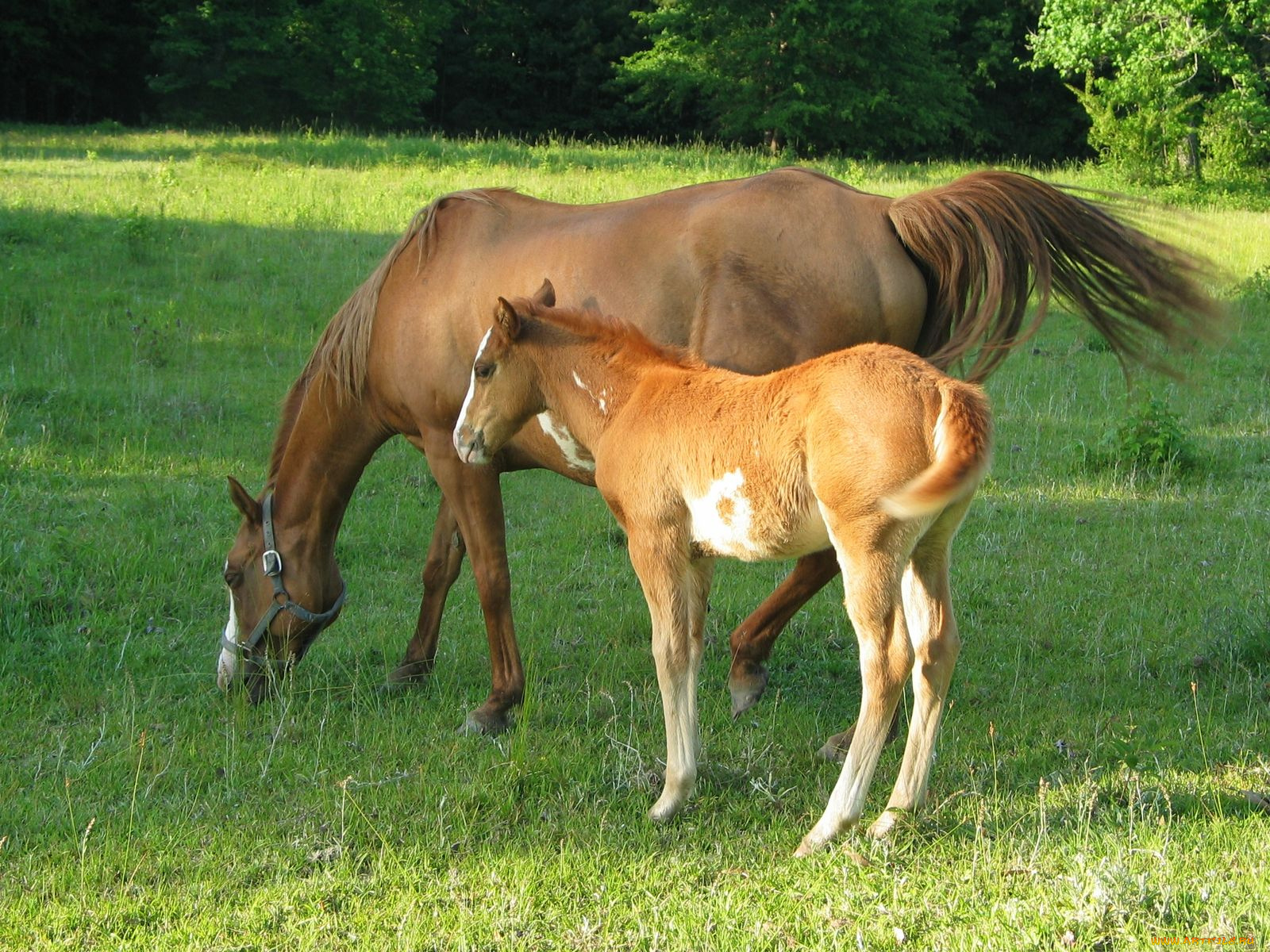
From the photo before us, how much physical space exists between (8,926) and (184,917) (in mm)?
480

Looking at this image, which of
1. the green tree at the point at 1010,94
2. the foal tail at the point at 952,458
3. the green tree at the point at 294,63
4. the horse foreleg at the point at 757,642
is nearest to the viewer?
the foal tail at the point at 952,458

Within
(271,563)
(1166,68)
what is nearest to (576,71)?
(1166,68)

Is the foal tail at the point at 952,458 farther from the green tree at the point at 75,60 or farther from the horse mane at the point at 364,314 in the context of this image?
the green tree at the point at 75,60

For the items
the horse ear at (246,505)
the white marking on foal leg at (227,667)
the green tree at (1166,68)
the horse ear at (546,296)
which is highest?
the green tree at (1166,68)

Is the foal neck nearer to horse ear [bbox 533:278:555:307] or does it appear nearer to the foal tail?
horse ear [bbox 533:278:555:307]

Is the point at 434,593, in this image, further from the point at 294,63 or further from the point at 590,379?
the point at 294,63

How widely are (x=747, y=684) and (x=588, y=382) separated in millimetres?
1539

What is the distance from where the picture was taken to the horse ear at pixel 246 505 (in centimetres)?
538

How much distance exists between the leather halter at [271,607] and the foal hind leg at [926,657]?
283 centimetres

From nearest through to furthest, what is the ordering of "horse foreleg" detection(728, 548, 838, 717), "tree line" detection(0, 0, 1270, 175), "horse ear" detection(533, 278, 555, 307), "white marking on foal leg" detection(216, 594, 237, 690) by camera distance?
"horse ear" detection(533, 278, 555, 307)
"horse foreleg" detection(728, 548, 838, 717)
"white marking on foal leg" detection(216, 594, 237, 690)
"tree line" detection(0, 0, 1270, 175)

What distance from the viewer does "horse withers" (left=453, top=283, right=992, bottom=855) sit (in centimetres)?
342

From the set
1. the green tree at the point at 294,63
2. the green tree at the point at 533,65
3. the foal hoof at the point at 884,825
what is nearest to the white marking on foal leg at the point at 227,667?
the foal hoof at the point at 884,825

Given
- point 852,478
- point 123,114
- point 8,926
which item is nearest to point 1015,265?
point 852,478

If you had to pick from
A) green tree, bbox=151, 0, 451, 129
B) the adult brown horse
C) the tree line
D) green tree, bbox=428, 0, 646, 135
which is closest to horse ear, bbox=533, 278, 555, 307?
the adult brown horse
